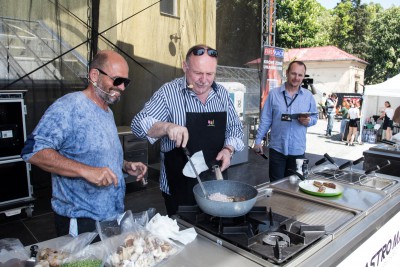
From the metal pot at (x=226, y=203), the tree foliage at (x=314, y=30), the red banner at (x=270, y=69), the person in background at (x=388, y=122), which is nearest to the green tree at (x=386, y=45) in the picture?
the tree foliage at (x=314, y=30)

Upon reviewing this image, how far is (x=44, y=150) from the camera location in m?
1.43

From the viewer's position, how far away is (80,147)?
1599 millimetres

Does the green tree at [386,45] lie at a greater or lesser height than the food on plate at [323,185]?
greater

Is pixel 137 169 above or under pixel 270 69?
under

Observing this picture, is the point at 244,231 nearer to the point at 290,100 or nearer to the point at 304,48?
the point at 290,100

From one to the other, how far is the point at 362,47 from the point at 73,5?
105 ft

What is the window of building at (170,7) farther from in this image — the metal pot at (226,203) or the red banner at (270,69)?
the metal pot at (226,203)

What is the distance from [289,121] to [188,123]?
160 cm

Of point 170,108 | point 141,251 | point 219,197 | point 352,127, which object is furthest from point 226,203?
point 352,127

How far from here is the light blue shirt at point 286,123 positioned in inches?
126

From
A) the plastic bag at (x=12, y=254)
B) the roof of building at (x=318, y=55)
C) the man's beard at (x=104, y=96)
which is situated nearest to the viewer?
the plastic bag at (x=12, y=254)

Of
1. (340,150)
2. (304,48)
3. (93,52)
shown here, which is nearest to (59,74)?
(93,52)

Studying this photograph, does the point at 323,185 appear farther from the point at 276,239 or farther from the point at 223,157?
the point at 276,239

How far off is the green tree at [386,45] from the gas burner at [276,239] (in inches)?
1036
